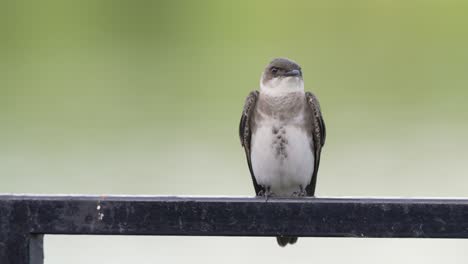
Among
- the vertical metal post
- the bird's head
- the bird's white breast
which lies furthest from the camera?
the bird's head

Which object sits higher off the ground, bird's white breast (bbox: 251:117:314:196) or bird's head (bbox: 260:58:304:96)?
bird's head (bbox: 260:58:304:96)

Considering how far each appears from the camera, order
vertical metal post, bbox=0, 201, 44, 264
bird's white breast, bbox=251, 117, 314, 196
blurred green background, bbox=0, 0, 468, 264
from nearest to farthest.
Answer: vertical metal post, bbox=0, 201, 44, 264
bird's white breast, bbox=251, 117, 314, 196
blurred green background, bbox=0, 0, 468, 264

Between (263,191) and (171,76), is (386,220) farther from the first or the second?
(171,76)

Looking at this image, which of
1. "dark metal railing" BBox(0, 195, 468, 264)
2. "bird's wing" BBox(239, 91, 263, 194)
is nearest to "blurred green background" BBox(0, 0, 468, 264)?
"bird's wing" BBox(239, 91, 263, 194)

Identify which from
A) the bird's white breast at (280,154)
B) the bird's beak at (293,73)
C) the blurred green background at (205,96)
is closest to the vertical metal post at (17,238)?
the bird's white breast at (280,154)

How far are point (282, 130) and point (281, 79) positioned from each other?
0.99ft

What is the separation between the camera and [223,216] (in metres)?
2.63

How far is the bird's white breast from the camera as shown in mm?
5035

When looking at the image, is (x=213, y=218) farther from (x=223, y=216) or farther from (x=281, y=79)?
(x=281, y=79)

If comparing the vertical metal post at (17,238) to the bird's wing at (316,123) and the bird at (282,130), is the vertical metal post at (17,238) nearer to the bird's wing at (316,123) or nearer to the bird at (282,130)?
the bird at (282,130)

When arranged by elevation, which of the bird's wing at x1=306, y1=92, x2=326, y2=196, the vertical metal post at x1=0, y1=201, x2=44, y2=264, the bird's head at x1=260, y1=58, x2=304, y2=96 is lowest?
the vertical metal post at x1=0, y1=201, x2=44, y2=264

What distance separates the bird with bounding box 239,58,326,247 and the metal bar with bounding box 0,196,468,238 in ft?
7.83

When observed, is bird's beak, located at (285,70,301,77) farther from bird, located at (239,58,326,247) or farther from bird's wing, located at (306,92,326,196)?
bird's wing, located at (306,92,326,196)

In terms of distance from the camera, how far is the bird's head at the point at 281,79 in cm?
516
